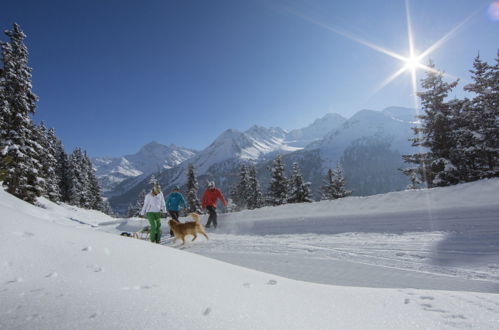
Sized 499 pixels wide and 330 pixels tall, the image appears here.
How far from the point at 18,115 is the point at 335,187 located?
1327 inches

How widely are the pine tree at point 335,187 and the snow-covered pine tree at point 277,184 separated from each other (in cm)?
531

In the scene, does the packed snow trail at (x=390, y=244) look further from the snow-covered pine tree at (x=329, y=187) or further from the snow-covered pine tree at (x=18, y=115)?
the snow-covered pine tree at (x=329, y=187)

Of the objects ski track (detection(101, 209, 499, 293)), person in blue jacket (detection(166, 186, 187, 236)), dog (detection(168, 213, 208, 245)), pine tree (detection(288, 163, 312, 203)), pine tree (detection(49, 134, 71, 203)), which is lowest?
ski track (detection(101, 209, 499, 293))

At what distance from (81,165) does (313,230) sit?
56016 mm

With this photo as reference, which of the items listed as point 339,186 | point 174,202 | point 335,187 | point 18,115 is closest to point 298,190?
point 335,187

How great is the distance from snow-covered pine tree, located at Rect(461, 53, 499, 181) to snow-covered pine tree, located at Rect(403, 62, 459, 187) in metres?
1.05

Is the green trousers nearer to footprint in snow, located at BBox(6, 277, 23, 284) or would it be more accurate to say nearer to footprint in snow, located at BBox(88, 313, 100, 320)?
footprint in snow, located at BBox(6, 277, 23, 284)

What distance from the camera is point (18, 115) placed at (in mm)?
21000

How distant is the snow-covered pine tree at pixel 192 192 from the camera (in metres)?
40.2

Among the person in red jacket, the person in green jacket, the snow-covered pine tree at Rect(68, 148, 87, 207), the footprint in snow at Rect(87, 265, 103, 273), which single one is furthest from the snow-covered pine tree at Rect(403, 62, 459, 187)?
the snow-covered pine tree at Rect(68, 148, 87, 207)

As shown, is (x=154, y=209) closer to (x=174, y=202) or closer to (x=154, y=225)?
(x=154, y=225)

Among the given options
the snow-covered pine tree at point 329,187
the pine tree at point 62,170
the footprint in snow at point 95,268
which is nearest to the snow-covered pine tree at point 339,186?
the snow-covered pine tree at point 329,187

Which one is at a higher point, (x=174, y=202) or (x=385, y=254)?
(x=174, y=202)

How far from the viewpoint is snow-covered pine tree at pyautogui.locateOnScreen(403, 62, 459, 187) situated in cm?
1823
